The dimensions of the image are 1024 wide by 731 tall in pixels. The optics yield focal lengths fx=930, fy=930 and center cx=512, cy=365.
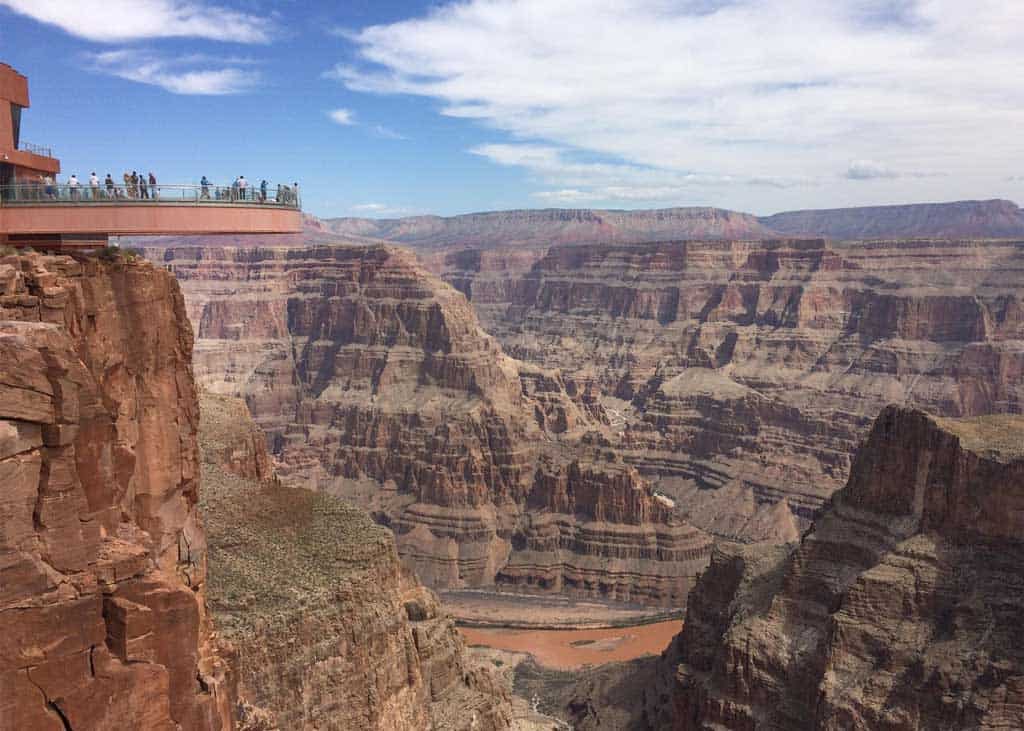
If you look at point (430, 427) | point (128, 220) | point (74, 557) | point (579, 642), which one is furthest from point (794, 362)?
point (74, 557)

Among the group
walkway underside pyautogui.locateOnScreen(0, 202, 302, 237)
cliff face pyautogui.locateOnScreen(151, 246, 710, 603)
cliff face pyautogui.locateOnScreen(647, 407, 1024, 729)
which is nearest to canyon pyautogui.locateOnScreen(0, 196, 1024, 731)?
cliff face pyautogui.locateOnScreen(647, 407, 1024, 729)

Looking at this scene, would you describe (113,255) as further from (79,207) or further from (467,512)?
(467,512)

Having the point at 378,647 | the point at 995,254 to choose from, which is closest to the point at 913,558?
the point at 378,647

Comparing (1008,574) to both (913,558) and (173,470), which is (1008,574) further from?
(173,470)

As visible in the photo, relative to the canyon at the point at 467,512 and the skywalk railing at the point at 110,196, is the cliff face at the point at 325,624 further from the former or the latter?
the skywalk railing at the point at 110,196

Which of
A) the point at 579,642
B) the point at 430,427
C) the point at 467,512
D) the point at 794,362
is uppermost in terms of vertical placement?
the point at 794,362

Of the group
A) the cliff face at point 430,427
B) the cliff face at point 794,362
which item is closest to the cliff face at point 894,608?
the cliff face at point 430,427
